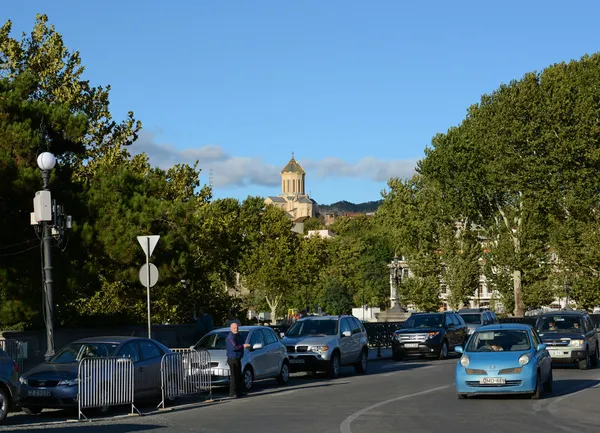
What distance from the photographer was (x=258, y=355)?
24.2 m

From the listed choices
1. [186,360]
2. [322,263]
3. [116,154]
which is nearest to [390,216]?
[322,263]

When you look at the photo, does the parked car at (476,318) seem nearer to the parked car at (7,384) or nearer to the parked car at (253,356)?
the parked car at (253,356)

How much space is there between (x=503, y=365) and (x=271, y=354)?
710 centimetres

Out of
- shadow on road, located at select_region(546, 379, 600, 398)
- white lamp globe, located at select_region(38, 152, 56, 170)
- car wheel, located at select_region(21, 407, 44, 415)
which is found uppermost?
white lamp globe, located at select_region(38, 152, 56, 170)

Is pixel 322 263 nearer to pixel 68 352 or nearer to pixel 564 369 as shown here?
pixel 564 369

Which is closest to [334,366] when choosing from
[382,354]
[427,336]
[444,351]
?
[427,336]

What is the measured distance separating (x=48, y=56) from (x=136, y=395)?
89.8 ft

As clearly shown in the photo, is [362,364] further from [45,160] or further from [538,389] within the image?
[45,160]

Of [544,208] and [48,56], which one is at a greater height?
[48,56]

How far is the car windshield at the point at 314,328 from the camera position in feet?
95.5

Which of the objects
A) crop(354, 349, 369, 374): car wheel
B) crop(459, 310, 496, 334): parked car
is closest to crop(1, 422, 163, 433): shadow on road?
crop(354, 349, 369, 374): car wheel

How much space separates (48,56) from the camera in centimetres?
4350

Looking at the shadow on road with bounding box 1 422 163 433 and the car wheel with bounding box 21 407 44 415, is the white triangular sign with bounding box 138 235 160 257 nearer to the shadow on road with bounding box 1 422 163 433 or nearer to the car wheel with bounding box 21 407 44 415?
the car wheel with bounding box 21 407 44 415

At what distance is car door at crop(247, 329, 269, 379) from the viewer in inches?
944
